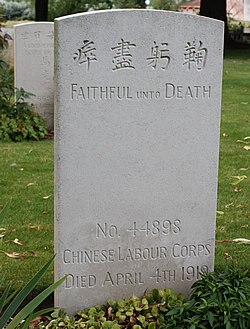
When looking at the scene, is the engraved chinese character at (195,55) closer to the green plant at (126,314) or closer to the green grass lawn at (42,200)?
the green plant at (126,314)

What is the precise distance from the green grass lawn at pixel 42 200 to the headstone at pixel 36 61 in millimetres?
1189

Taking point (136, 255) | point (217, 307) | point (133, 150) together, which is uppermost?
point (133, 150)

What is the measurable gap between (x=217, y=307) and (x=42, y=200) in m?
2.94

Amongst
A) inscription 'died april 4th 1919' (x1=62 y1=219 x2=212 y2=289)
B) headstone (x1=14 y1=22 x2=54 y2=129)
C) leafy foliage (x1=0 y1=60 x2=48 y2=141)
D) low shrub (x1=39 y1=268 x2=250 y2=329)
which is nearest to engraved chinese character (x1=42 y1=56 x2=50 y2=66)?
headstone (x1=14 y1=22 x2=54 y2=129)

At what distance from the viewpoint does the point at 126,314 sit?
299 centimetres

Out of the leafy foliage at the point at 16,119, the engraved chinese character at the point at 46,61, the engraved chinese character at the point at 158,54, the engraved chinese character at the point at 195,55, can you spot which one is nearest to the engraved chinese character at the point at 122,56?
the engraved chinese character at the point at 158,54

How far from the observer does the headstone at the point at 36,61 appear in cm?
843

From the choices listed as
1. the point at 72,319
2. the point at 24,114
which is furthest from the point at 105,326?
the point at 24,114

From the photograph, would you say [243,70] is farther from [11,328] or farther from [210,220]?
[11,328]

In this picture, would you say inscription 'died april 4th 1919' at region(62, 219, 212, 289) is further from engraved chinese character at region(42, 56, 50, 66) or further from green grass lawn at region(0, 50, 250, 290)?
engraved chinese character at region(42, 56, 50, 66)

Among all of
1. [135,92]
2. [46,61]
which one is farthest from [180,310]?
[46,61]

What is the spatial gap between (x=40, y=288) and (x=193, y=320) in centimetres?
129

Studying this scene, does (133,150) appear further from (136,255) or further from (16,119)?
(16,119)

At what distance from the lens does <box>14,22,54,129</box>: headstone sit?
8.43 m
